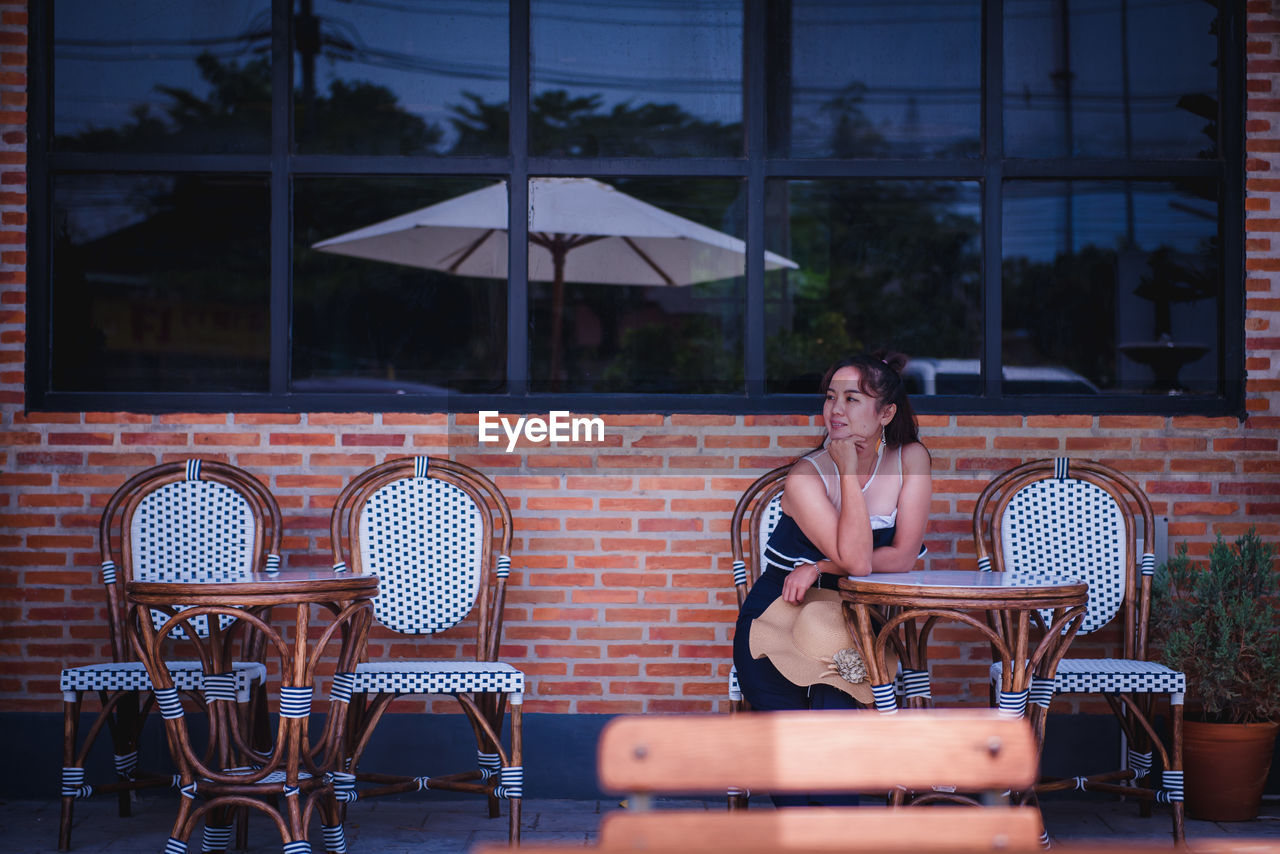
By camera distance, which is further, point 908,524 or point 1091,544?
point 1091,544

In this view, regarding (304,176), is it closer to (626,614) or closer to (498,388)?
(498,388)

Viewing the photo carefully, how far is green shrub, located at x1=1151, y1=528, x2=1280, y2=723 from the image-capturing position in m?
3.67

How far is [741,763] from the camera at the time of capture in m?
1.43

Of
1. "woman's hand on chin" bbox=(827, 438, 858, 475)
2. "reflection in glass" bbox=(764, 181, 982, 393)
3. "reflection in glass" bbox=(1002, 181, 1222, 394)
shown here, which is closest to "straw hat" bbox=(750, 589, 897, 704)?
"woman's hand on chin" bbox=(827, 438, 858, 475)

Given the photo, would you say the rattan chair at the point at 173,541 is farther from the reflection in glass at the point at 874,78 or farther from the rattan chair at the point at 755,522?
the reflection in glass at the point at 874,78

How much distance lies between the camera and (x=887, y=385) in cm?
338

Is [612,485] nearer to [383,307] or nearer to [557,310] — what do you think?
[557,310]

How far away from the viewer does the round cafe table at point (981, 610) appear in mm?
2932

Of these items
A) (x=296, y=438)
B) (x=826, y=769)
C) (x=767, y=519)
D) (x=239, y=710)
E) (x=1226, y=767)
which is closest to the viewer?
(x=826, y=769)

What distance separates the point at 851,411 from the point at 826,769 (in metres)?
1.99

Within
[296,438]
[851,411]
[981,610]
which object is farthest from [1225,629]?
[296,438]

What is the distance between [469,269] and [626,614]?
128 cm

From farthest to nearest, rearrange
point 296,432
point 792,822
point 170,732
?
point 296,432 < point 170,732 < point 792,822

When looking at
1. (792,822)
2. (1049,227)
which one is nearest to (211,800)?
(792,822)
